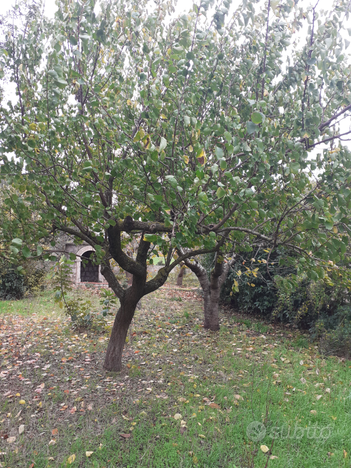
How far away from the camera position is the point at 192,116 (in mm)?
3156

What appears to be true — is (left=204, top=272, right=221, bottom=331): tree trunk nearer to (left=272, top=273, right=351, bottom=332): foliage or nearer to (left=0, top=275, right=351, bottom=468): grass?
(left=0, top=275, right=351, bottom=468): grass

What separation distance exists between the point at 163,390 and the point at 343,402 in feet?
8.43

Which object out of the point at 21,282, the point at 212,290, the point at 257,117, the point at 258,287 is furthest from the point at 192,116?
the point at 21,282

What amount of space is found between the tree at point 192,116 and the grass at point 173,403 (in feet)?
6.64

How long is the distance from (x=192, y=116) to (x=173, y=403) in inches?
147

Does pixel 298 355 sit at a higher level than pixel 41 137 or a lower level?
lower

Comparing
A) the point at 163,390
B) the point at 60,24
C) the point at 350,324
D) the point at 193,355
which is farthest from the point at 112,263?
the point at 350,324

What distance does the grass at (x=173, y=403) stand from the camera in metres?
3.18

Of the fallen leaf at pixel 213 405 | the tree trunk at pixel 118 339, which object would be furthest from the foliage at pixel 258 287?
the fallen leaf at pixel 213 405

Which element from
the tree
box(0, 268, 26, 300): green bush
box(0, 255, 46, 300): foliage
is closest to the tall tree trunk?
the tree

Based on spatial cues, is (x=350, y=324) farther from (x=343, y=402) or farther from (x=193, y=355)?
(x=193, y=355)

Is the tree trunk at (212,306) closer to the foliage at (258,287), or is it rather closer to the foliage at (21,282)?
the foliage at (258,287)

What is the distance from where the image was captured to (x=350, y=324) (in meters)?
6.25

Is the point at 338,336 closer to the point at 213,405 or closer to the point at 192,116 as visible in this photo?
the point at 213,405
